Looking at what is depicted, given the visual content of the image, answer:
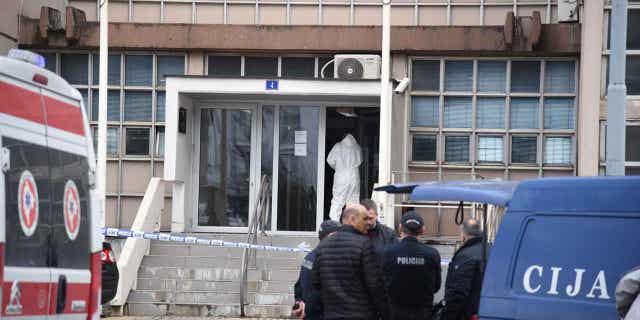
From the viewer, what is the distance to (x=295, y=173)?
20422 millimetres

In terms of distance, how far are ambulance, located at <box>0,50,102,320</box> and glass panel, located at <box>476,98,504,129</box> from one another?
12.5 m

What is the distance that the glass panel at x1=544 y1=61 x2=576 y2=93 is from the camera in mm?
19875

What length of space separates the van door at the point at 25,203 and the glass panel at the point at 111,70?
515 inches

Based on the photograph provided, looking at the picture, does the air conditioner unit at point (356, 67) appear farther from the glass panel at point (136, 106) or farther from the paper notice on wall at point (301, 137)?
the glass panel at point (136, 106)

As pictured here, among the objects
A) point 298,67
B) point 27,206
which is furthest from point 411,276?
point 298,67

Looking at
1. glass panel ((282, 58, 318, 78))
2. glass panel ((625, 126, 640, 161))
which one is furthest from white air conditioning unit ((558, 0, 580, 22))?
glass panel ((282, 58, 318, 78))

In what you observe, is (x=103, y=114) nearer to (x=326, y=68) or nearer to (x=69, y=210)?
(x=326, y=68)

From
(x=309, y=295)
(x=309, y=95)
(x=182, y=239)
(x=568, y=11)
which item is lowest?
(x=182, y=239)

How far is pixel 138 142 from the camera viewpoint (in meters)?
20.5

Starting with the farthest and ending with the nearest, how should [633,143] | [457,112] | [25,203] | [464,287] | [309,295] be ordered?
[457,112] < [633,143] < [309,295] < [464,287] < [25,203]

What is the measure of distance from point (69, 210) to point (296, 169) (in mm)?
12615

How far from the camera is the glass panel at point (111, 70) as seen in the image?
20.5 metres

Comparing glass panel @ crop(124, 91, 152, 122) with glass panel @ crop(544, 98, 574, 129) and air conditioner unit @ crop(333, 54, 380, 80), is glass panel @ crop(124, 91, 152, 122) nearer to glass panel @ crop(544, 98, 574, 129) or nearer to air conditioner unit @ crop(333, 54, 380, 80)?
air conditioner unit @ crop(333, 54, 380, 80)

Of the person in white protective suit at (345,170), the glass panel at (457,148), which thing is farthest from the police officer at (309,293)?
the glass panel at (457,148)
